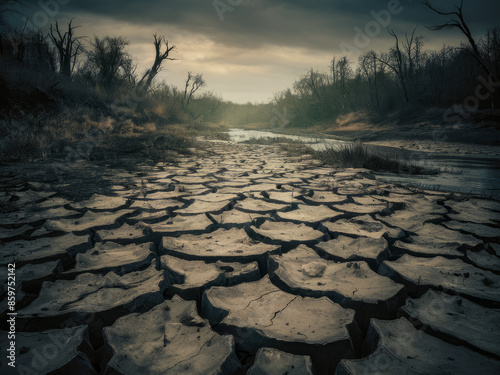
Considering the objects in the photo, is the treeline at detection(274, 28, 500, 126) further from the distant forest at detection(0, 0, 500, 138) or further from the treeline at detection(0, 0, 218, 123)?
the treeline at detection(0, 0, 218, 123)

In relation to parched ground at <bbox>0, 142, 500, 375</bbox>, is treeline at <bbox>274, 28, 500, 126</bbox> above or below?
above

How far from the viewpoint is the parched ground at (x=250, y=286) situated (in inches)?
26.0

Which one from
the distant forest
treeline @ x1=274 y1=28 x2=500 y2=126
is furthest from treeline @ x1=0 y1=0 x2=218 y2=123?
treeline @ x1=274 y1=28 x2=500 y2=126

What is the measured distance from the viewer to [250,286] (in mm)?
974

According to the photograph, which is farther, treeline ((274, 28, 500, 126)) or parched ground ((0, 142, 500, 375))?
treeline ((274, 28, 500, 126))

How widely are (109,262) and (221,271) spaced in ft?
1.56

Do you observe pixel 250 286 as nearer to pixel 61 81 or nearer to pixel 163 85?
pixel 61 81

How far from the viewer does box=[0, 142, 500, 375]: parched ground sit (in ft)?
2.17

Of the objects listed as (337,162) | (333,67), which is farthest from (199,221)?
(333,67)

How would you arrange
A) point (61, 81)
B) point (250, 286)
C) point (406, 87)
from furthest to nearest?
1. point (406, 87)
2. point (61, 81)
3. point (250, 286)

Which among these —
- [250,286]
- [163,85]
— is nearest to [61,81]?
[250,286]

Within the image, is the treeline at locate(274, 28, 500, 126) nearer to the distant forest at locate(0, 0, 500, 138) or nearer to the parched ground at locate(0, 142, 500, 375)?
the distant forest at locate(0, 0, 500, 138)

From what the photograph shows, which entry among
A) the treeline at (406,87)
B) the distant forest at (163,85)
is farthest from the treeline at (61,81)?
the treeline at (406,87)

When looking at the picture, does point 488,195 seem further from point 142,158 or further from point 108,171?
point 142,158
